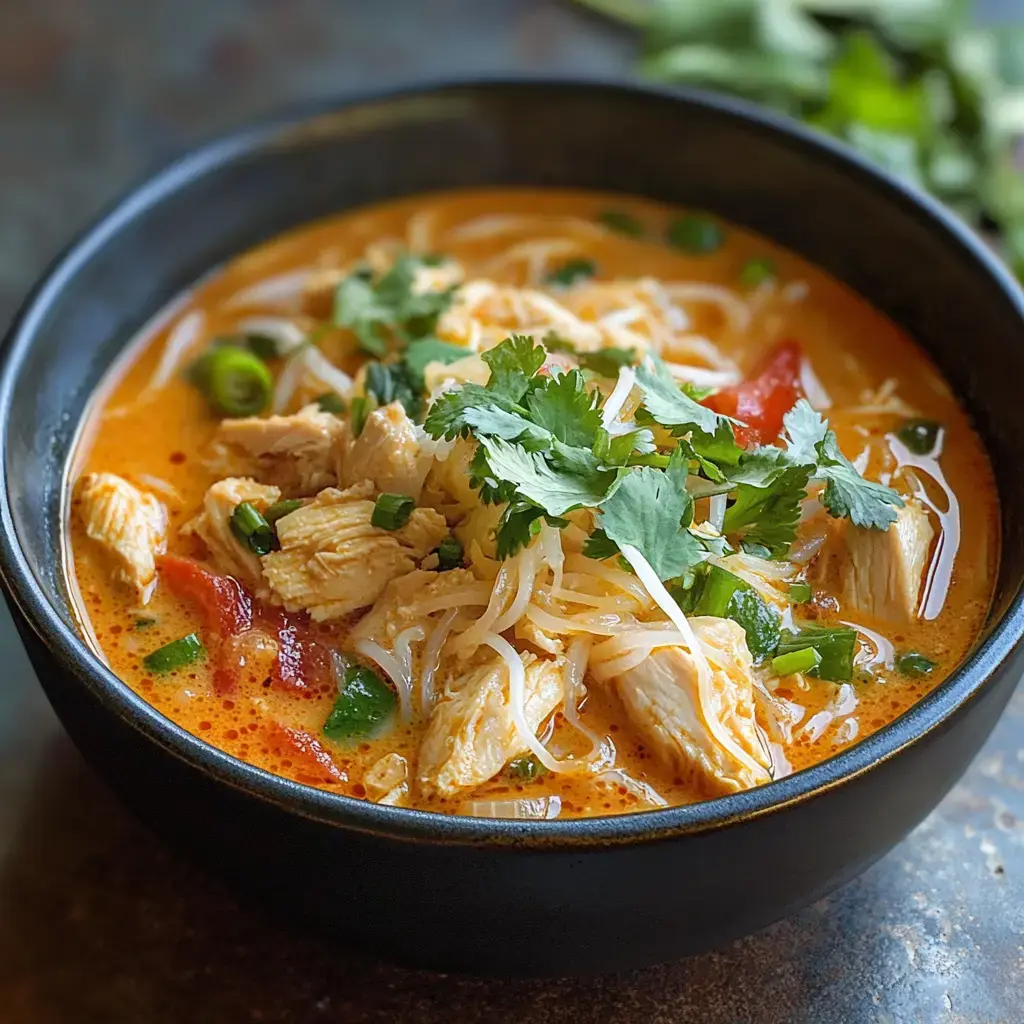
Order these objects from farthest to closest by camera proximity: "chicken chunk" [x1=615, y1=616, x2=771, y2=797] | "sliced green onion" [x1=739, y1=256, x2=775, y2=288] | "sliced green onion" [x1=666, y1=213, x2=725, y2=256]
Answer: "sliced green onion" [x1=666, y1=213, x2=725, y2=256]
"sliced green onion" [x1=739, y1=256, x2=775, y2=288]
"chicken chunk" [x1=615, y1=616, x2=771, y2=797]

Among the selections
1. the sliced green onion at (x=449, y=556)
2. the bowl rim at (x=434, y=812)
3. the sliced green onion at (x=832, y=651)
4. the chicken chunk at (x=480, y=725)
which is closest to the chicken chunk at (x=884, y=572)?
the sliced green onion at (x=832, y=651)

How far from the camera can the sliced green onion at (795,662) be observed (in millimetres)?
2594

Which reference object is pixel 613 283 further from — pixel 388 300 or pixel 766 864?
pixel 766 864

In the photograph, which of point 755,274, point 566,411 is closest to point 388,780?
point 566,411

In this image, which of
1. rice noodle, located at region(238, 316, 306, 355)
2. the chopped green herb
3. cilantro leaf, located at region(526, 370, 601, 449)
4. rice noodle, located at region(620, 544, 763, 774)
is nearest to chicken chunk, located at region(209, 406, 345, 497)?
the chopped green herb

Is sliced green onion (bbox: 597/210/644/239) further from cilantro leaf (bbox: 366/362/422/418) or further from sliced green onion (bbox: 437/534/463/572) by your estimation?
sliced green onion (bbox: 437/534/463/572)

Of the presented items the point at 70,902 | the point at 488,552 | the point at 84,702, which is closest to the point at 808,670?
the point at 488,552

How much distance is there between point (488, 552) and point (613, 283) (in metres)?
1.28

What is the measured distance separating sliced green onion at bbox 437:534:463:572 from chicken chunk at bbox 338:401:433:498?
→ 15 centimetres

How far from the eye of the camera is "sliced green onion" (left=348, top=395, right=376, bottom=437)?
2.97 metres

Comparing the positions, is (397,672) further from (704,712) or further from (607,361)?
(607,361)

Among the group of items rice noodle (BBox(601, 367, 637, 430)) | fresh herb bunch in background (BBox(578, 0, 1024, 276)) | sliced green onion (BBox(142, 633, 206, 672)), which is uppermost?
fresh herb bunch in background (BBox(578, 0, 1024, 276))

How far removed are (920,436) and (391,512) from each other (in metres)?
1.30

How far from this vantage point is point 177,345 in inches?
141
